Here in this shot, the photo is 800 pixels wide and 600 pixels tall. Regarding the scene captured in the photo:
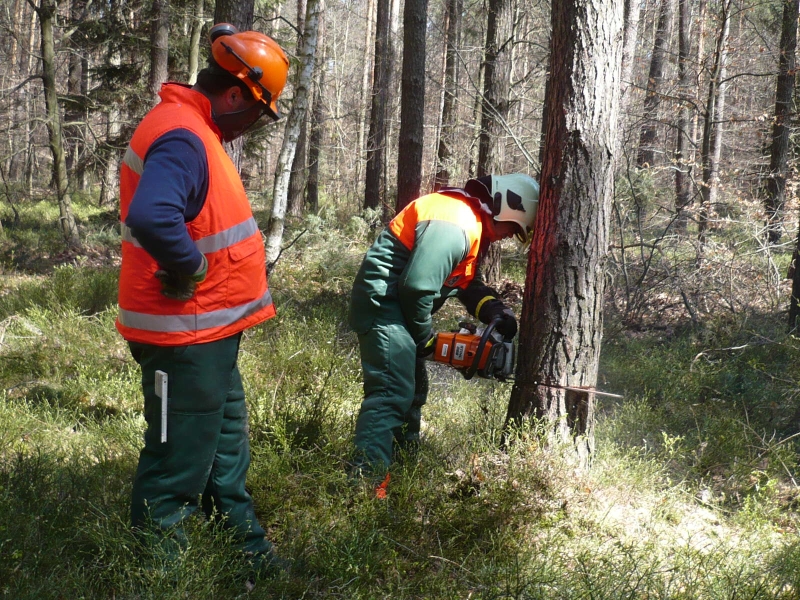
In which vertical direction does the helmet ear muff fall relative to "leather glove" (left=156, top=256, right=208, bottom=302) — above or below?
above

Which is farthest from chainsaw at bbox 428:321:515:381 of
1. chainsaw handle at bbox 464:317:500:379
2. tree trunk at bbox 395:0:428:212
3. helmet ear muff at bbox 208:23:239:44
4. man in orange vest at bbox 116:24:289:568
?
tree trunk at bbox 395:0:428:212

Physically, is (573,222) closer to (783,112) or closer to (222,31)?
(222,31)

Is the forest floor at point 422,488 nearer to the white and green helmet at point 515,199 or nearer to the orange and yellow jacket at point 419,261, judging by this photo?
the orange and yellow jacket at point 419,261

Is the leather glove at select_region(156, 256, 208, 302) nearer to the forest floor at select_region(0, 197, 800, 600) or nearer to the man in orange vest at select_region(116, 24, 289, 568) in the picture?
the man in orange vest at select_region(116, 24, 289, 568)

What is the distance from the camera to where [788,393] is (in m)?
5.36

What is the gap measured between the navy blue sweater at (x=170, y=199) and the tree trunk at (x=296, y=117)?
16.7 feet

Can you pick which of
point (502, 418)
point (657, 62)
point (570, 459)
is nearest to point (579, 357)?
point (570, 459)

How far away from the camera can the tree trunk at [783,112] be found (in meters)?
9.88

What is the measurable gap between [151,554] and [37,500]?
35.8 inches

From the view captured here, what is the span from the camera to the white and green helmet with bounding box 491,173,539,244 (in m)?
3.76

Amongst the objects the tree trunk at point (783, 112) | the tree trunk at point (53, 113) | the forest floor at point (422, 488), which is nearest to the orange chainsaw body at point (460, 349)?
the forest floor at point (422, 488)

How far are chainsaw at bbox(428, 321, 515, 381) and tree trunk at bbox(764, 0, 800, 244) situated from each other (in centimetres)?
747

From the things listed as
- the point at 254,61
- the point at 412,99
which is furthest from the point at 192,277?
the point at 412,99

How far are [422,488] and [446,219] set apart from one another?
145 cm
